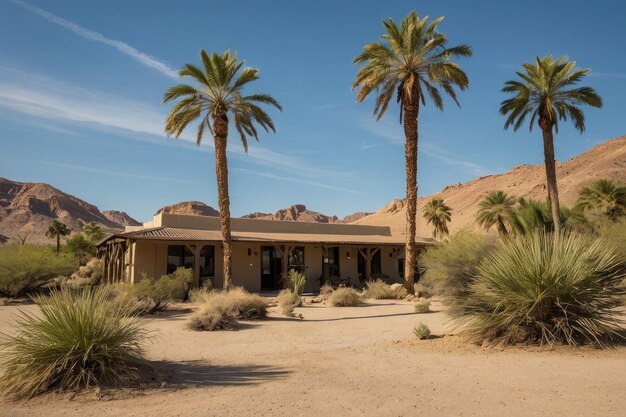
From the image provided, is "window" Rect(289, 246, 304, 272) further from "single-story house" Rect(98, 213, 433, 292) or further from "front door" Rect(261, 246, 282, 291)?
"front door" Rect(261, 246, 282, 291)

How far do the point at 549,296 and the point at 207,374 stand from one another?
19.5 ft

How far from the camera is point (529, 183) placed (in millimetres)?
82688

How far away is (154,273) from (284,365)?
51.7 feet

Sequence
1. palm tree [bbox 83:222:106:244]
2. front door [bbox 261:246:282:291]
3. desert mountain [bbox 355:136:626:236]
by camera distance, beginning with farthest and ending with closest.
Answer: desert mountain [bbox 355:136:626:236] < palm tree [bbox 83:222:106:244] < front door [bbox 261:246:282:291]

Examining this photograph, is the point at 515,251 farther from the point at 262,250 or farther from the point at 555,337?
the point at 262,250

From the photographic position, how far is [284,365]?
7.98 meters

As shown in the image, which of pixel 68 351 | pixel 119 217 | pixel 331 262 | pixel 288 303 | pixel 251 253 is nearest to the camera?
pixel 68 351

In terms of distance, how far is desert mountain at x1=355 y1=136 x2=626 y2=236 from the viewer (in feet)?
223

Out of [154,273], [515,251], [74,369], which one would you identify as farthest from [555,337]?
[154,273]

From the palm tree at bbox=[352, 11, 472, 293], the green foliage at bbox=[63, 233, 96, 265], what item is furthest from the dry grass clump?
the green foliage at bbox=[63, 233, 96, 265]

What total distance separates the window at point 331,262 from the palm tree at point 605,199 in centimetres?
1339

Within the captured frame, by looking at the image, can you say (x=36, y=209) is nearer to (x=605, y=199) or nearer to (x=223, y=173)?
(x=223, y=173)

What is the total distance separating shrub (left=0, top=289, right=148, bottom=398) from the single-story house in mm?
13833

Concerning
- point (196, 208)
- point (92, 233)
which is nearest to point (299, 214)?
point (196, 208)
